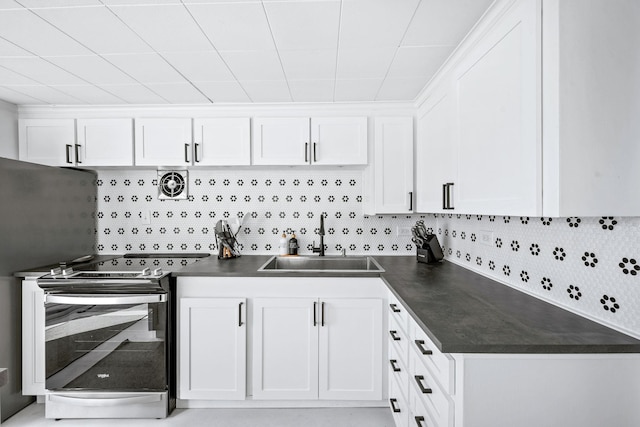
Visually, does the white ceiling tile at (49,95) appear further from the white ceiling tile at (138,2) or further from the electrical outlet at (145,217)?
the white ceiling tile at (138,2)

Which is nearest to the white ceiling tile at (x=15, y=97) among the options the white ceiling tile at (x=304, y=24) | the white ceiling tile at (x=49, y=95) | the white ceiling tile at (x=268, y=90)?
the white ceiling tile at (x=49, y=95)

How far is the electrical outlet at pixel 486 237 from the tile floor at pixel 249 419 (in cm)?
123

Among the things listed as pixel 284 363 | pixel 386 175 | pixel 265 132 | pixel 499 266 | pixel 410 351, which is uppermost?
pixel 265 132

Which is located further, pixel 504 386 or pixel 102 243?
pixel 102 243

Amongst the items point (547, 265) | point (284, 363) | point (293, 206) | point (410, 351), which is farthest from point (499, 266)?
point (293, 206)

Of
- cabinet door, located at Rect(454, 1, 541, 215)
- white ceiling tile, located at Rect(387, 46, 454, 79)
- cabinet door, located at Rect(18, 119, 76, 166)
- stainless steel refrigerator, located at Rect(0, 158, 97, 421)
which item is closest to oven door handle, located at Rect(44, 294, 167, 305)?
stainless steel refrigerator, located at Rect(0, 158, 97, 421)

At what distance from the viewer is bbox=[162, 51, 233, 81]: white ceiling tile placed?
5.93 feet

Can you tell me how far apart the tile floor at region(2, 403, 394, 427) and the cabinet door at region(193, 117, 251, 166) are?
170 centimetres

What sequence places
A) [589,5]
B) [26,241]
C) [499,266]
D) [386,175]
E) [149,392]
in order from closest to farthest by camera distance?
1. [589,5]
2. [499,266]
3. [149,392]
4. [26,241]
5. [386,175]

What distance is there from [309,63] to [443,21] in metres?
0.73

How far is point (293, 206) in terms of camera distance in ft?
9.34

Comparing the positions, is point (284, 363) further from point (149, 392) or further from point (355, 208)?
point (355, 208)

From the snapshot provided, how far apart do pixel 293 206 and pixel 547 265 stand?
185 cm

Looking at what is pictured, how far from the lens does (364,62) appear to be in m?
1.89
